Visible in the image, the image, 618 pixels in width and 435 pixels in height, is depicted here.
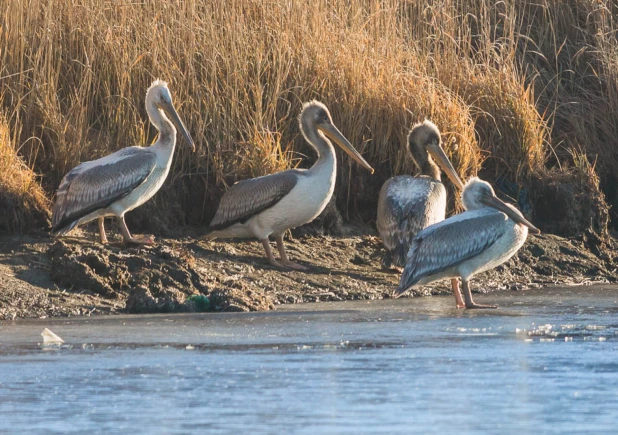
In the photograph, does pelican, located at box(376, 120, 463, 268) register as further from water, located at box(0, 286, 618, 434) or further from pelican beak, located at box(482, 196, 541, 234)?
water, located at box(0, 286, 618, 434)

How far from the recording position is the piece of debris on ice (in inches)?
302

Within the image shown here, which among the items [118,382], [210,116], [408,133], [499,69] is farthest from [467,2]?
[118,382]

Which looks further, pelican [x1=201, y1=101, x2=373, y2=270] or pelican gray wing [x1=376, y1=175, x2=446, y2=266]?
pelican [x1=201, y1=101, x2=373, y2=270]

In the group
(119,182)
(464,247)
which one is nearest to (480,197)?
(464,247)

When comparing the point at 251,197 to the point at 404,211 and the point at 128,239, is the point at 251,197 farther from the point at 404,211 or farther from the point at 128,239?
the point at 404,211

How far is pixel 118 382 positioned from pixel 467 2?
8886 millimetres

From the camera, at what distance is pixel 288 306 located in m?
9.67

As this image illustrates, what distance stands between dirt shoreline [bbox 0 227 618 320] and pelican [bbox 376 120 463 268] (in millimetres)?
295

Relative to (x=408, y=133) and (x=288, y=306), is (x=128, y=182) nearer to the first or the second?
(x=288, y=306)

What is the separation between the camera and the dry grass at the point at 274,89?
11625 millimetres

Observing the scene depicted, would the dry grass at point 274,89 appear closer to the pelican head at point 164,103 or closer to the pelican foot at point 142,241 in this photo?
the pelican head at point 164,103

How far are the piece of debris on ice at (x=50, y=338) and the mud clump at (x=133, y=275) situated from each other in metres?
1.44

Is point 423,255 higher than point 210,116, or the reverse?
point 210,116

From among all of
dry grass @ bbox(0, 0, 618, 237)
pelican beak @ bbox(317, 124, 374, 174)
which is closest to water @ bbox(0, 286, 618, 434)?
pelican beak @ bbox(317, 124, 374, 174)
